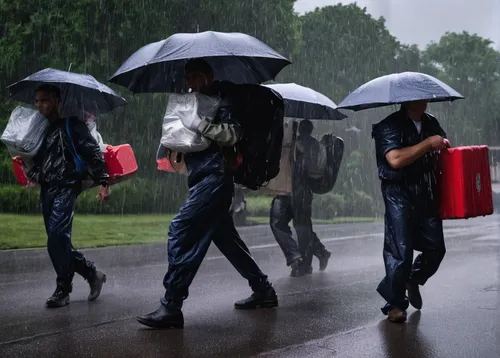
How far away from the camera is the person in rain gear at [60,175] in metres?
6.88

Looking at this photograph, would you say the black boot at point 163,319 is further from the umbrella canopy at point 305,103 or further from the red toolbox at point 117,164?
the umbrella canopy at point 305,103

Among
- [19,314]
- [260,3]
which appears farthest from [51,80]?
[260,3]

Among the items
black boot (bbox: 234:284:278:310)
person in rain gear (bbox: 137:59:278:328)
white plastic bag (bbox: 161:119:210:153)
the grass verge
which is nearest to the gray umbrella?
person in rain gear (bbox: 137:59:278:328)

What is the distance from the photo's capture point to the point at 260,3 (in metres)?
25.6

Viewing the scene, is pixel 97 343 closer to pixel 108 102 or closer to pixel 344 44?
pixel 108 102

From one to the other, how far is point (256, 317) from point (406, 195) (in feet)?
4.79

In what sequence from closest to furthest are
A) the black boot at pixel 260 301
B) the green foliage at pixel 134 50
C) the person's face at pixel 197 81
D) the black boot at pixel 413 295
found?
1. the person's face at pixel 197 81
2. the black boot at pixel 413 295
3. the black boot at pixel 260 301
4. the green foliage at pixel 134 50

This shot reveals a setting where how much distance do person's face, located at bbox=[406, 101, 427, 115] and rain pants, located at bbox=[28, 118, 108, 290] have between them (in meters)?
2.56

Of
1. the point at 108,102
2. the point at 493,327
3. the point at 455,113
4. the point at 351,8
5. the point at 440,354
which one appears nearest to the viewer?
the point at 440,354

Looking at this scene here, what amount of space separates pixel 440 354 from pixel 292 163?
448 cm

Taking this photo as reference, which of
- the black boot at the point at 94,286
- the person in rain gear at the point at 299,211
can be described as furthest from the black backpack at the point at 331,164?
the black boot at the point at 94,286

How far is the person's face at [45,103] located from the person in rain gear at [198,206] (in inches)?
61.1

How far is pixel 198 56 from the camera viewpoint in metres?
5.71

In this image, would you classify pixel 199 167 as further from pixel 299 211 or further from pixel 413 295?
pixel 299 211
